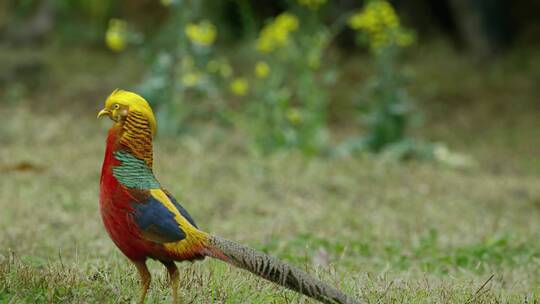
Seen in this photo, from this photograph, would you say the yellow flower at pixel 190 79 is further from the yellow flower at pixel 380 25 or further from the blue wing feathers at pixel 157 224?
the blue wing feathers at pixel 157 224

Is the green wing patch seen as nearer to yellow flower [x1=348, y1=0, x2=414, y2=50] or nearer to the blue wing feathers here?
the blue wing feathers

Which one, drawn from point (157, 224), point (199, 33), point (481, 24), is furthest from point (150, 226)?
point (481, 24)

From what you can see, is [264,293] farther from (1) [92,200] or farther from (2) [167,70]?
(2) [167,70]

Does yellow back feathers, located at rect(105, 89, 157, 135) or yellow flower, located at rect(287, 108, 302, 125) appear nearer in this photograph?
yellow back feathers, located at rect(105, 89, 157, 135)

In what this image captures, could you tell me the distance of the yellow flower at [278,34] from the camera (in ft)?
25.9

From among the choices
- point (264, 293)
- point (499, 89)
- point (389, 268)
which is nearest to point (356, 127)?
point (499, 89)

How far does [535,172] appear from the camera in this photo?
869 cm

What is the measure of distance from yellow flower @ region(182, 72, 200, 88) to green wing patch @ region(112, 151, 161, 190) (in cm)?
528

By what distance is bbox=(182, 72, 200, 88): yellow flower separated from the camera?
802 cm

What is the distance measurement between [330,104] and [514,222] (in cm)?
546

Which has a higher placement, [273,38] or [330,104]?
[273,38]

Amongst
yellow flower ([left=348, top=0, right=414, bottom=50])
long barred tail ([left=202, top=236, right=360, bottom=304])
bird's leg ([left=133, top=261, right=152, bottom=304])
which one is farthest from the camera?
yellow flower ([left=348, top=0, right=414, bottom=50])

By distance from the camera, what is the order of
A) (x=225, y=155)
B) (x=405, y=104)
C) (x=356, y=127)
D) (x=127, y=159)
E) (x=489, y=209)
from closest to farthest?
(x=127, y=159)
(x=489, y=209)
(x=225, y=155)
(x=405, y=104)
(x=356, y=127)

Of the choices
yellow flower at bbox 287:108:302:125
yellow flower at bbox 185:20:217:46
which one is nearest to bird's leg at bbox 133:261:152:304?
yellow flower at bbox 287:108:302:125
